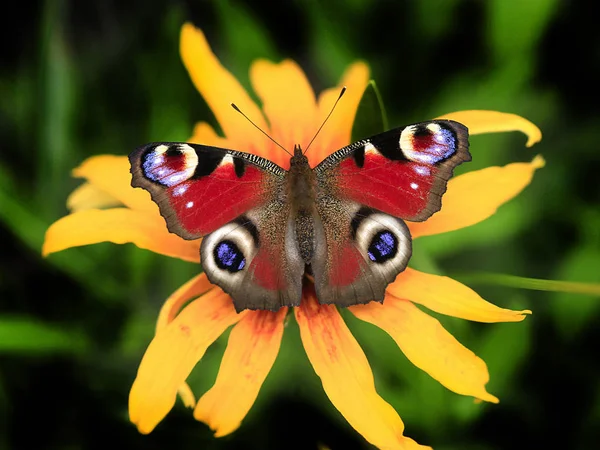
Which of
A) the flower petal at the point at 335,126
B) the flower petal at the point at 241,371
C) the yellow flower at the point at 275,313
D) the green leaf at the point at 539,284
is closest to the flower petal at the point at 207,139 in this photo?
the yellow flower at the point at 275,313

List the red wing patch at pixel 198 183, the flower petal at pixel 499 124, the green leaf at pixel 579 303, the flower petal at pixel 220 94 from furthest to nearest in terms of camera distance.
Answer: the green leaf at pixel 579 303, the flower petal at pixel 220 94, the flower petal at pixel 499 124, the red wing patch at pixel 198 183

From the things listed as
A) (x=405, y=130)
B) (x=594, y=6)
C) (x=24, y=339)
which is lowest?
(x=24, y=339)

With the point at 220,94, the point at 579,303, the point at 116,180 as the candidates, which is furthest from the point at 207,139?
the point at 579,303

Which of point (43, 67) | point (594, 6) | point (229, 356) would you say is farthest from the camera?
point (594, 6)

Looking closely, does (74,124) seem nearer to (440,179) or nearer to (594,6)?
(440,179)

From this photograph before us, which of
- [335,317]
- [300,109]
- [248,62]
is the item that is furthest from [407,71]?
[335,317]

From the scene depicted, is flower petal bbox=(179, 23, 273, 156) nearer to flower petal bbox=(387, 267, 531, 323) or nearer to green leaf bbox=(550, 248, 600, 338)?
flower petal bbox=(387, 267, 531, 323)

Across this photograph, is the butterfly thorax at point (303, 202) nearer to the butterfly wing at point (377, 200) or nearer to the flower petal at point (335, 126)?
the butterfly wing at point (377, 200)
